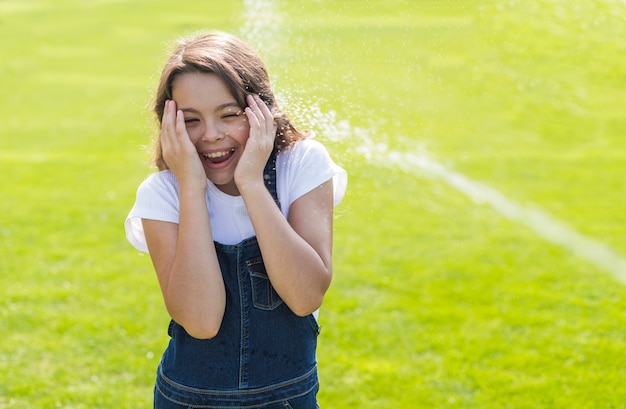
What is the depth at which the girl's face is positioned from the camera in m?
2.16

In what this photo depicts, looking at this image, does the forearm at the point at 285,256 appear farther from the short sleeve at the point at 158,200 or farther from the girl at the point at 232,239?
the short sleeve at the point at 158,200

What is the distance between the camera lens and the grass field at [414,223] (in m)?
3.45

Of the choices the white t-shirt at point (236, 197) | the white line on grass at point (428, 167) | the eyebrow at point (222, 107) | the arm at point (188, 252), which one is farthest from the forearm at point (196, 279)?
the white line on grass at point (428, 167)

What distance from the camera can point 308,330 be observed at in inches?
87.0

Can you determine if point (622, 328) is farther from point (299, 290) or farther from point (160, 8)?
point (160, 8)

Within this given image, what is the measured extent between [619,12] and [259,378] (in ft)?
10.5

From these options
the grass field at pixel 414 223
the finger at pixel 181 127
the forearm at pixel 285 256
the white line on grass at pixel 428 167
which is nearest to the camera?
the forearm at pixel 285 256

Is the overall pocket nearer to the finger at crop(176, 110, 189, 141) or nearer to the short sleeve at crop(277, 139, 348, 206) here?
the short sleeve at crop(277, 139, 348, 206)

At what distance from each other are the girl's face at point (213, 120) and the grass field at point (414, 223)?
320 millimetres

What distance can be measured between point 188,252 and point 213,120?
374mm

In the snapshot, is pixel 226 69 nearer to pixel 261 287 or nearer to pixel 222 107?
pixel 222 107

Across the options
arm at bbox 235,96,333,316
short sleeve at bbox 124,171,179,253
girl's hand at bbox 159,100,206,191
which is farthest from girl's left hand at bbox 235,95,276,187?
short sleeve at bbox 124,171,179,253

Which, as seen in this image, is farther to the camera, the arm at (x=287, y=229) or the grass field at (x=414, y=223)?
the grass field at (x=414, y=223)

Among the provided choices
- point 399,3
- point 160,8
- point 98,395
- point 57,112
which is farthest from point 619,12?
point 160,8
